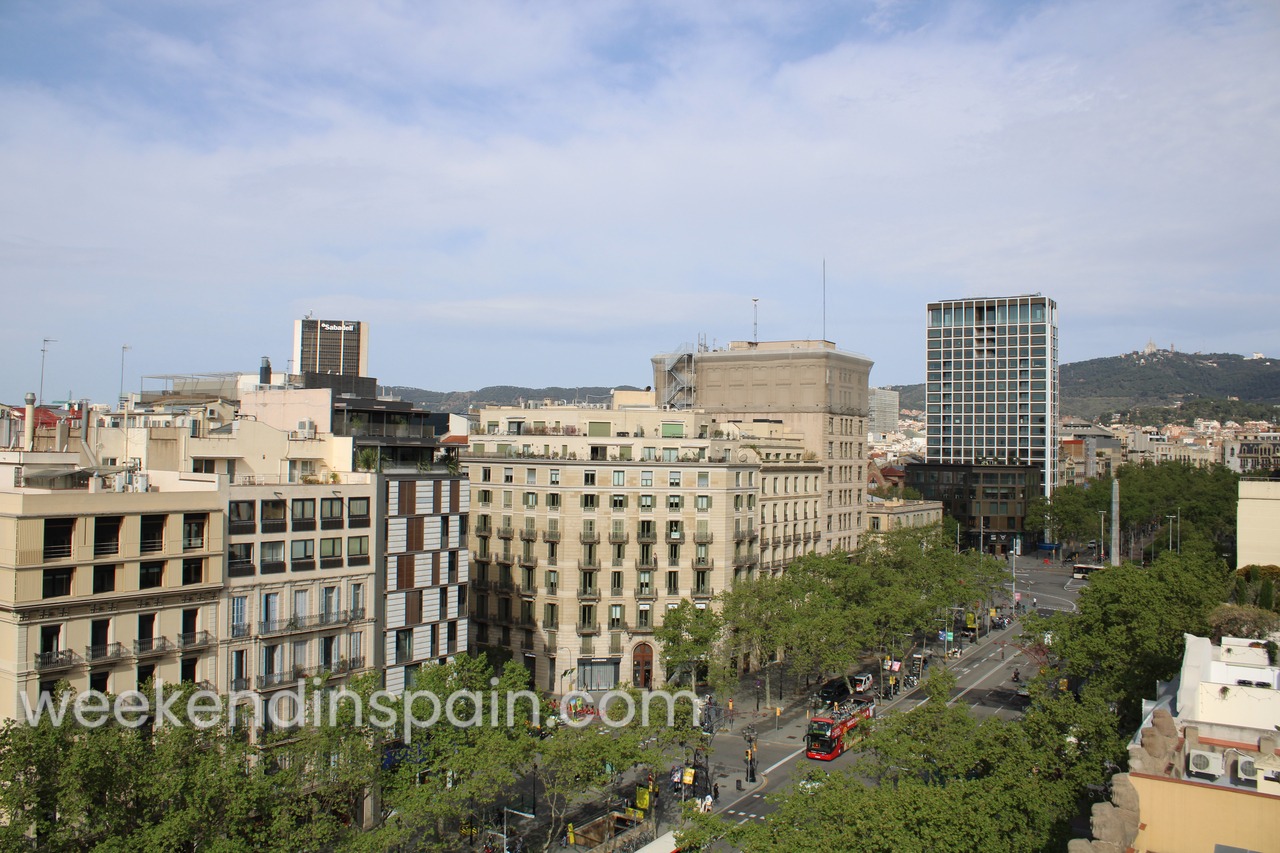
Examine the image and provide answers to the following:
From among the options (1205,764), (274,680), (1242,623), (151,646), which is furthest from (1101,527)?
(151,646)

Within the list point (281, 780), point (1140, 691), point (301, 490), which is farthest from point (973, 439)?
point (281, 780)

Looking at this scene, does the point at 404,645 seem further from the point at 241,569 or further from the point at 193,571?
the point at 193,571

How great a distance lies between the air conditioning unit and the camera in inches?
1213

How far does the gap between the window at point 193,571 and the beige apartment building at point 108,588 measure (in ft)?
0.16

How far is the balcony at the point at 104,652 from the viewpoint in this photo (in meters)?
45.4

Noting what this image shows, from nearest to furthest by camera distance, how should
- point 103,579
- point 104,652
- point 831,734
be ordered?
point 104,652
point 103,579
point 831,734

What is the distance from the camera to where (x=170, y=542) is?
4897cm

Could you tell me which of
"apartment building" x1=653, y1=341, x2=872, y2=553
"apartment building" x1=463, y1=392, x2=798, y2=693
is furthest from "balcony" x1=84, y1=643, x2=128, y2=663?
"apartment building" x1=653, y1=341, x2=872, y2=553

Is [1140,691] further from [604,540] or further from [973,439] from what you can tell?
[973,439]

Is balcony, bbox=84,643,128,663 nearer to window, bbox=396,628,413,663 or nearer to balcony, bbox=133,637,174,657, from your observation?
balcony, bbox=133,637,174,657

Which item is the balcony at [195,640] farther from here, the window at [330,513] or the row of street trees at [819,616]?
the row of street trees at [819,616]

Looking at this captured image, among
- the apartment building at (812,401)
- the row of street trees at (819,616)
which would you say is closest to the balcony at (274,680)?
A: the row of street trees at (819,616)

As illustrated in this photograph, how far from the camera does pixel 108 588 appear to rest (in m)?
46.9

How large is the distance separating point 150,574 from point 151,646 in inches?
133
